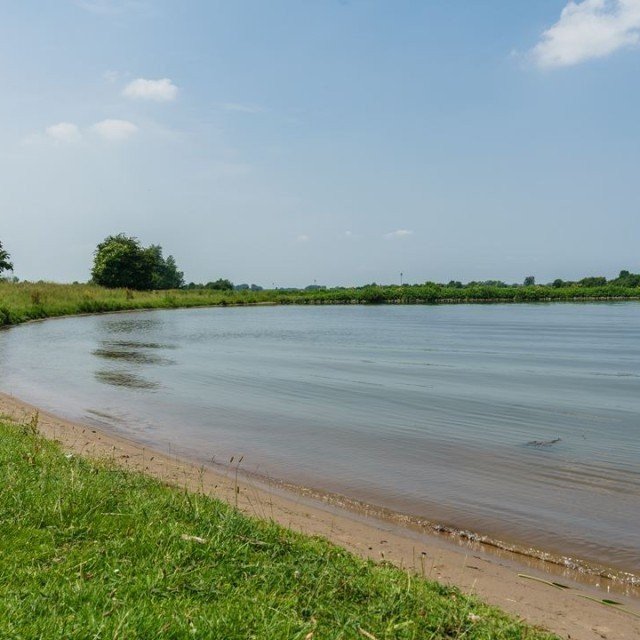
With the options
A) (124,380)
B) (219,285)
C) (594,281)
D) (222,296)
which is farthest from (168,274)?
(124,380)

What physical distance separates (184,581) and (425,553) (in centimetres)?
306

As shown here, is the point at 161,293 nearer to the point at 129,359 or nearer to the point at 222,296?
the point at 222,296

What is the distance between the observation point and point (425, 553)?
22.1ft

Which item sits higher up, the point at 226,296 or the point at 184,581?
the point at 226,296

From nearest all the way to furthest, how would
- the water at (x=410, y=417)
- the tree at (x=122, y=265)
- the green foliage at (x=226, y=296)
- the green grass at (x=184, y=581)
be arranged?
the green grass at (x=184, y=581) < the water at (x=410, y=417) < the green foliage at (x=226, y=296) < the tree at (x=122, y=265)

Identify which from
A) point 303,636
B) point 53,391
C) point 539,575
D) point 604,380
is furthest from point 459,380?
point 303,636

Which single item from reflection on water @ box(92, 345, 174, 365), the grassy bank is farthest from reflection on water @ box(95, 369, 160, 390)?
the grassy bank

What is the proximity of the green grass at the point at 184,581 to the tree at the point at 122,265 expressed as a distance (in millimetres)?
83925

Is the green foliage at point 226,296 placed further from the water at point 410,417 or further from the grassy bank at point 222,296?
the water at point 410,417

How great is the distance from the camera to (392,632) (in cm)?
418

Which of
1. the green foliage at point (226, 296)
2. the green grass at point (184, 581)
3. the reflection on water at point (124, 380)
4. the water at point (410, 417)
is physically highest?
the green foliage at point (226, 296)

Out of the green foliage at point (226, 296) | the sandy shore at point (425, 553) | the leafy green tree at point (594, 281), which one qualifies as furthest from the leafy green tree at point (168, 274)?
the sandy shore at point (425, 553)

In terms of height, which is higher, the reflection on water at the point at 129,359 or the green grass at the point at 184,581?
the green grass at the point at 184,581

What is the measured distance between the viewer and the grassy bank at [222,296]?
5341cm
